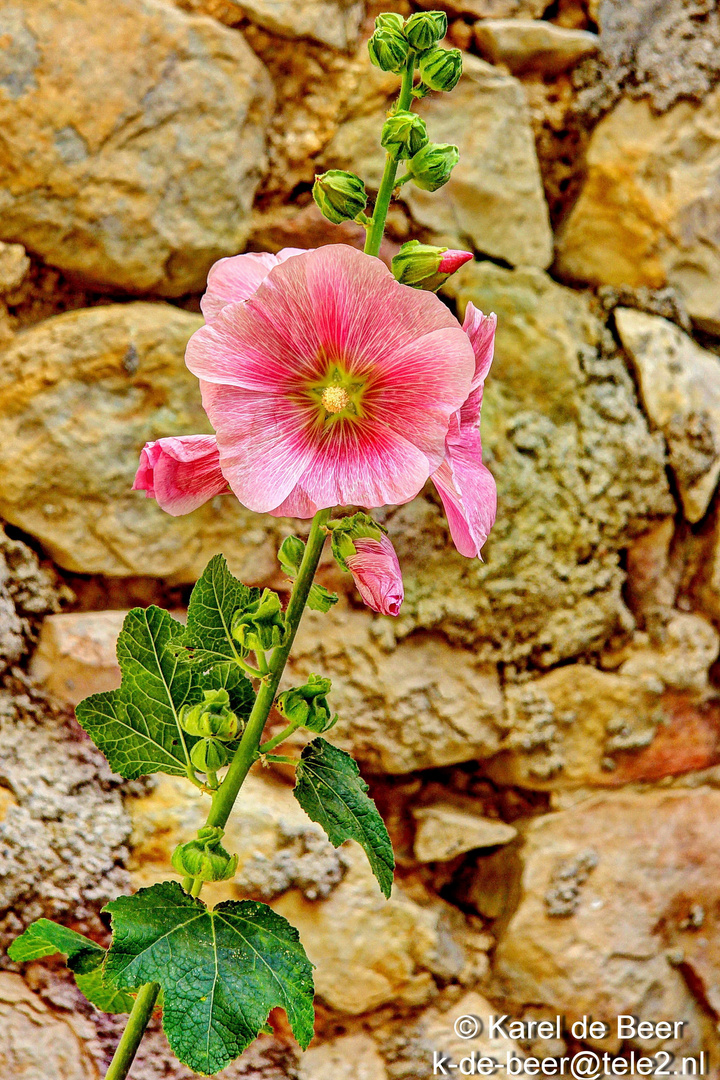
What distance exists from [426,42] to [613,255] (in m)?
0.97

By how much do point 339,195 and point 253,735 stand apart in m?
0.40

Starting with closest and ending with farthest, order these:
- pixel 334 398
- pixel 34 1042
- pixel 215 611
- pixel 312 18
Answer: pixel 334 398 < pixel 215 611 < pixel 34 1042 < pixel 312 18

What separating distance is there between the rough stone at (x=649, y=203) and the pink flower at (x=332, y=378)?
106 cm

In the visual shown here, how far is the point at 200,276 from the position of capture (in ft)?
4.39

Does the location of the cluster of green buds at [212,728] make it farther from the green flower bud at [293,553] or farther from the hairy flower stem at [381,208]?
the hairy flower stem at [381,208]

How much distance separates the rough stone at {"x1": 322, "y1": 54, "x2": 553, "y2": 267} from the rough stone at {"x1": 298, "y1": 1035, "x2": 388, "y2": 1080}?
3.91 ft

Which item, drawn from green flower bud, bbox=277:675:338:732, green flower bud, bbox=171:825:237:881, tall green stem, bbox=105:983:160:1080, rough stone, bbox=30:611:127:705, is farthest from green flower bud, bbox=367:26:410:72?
rough stone, bbox=30:611:127:705

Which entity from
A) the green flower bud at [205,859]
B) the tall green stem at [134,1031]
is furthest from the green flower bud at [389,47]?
the tall green stem at [134,1031]

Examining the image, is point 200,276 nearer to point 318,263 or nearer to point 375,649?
point 375,649

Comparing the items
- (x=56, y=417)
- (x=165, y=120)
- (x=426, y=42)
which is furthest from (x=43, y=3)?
(x=426, y=42)

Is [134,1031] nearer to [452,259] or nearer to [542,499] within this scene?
[452,259]

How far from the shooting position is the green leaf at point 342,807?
67 cm

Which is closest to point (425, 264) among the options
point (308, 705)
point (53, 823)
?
point (308, 705)

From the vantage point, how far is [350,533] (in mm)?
655
